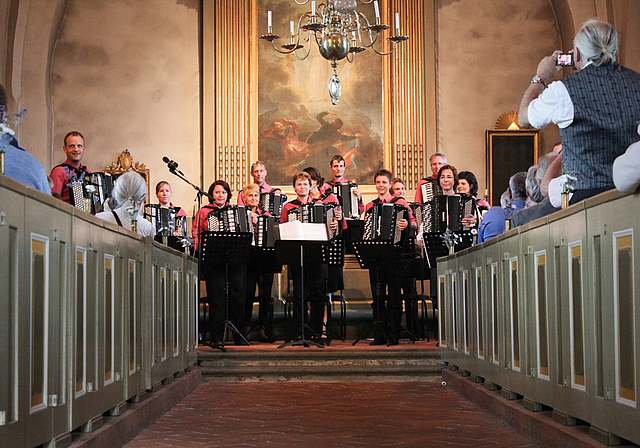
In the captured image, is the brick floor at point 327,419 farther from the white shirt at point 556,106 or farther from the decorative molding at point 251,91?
the decorative molding at point 251,91

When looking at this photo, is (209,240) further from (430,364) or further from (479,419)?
(479,419)

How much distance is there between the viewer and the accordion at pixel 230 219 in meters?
8.66

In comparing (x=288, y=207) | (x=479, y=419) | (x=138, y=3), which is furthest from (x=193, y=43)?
(x=479, y=419)

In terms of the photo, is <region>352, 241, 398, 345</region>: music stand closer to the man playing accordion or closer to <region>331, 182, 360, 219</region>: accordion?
the man playing accordion

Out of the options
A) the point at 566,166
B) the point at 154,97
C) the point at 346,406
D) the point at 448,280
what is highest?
the point at 154,97

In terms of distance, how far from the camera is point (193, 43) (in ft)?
42.4

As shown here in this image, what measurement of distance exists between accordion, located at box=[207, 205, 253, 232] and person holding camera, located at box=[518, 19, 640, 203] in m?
5.36

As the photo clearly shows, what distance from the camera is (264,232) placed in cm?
886

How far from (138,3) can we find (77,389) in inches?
416

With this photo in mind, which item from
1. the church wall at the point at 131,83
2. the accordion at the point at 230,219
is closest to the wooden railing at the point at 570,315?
the accordion at the point at 230,219

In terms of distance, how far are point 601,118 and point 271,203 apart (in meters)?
6.79

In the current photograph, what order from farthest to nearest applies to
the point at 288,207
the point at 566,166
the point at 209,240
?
the point at 288,207 → the point at 209,240 → the point at 566,166

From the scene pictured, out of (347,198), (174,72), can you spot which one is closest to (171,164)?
(347,198)

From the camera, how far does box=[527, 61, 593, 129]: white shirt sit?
11.8 feet
